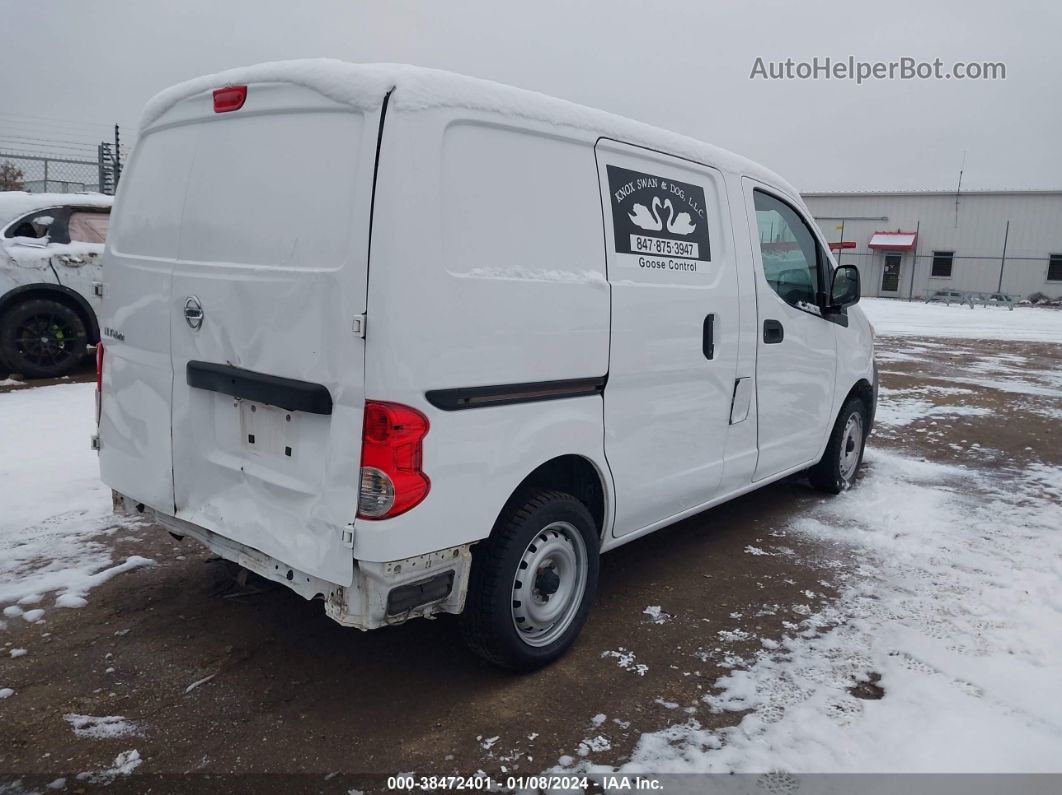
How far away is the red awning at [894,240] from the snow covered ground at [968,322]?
6240 mm

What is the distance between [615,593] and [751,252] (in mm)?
1954

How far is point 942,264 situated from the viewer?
36.5 m

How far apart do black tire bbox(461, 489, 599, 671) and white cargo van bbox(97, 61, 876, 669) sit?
11 millimetres

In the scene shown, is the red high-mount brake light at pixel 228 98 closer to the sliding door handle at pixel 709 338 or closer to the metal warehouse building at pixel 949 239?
the sliding door handle at pixel 709 338

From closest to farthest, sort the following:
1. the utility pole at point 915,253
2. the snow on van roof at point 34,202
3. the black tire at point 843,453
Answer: the black tire at point 843,453
the snow on van roof at point 34,202
the utility pole at point 915,253

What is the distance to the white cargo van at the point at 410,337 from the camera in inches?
99.7

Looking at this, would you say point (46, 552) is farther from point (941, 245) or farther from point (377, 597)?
point (941, 245)

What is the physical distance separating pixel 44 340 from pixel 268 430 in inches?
271

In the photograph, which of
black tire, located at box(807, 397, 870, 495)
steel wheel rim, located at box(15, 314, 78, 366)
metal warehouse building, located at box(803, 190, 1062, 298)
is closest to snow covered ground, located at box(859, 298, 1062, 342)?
metal warehouse building, located at box(803, 190, 1062, 298)

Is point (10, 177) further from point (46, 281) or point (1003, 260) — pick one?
point (1003, 260)

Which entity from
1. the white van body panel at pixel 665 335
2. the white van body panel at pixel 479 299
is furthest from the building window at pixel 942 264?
the white van body panel at pixel 479 299

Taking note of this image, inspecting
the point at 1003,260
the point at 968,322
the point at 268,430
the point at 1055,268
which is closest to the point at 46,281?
the point at 268,430

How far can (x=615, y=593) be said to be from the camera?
404 centimetres

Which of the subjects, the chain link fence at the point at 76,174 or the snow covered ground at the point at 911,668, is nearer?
the snow covered ground at the point at 911,668
